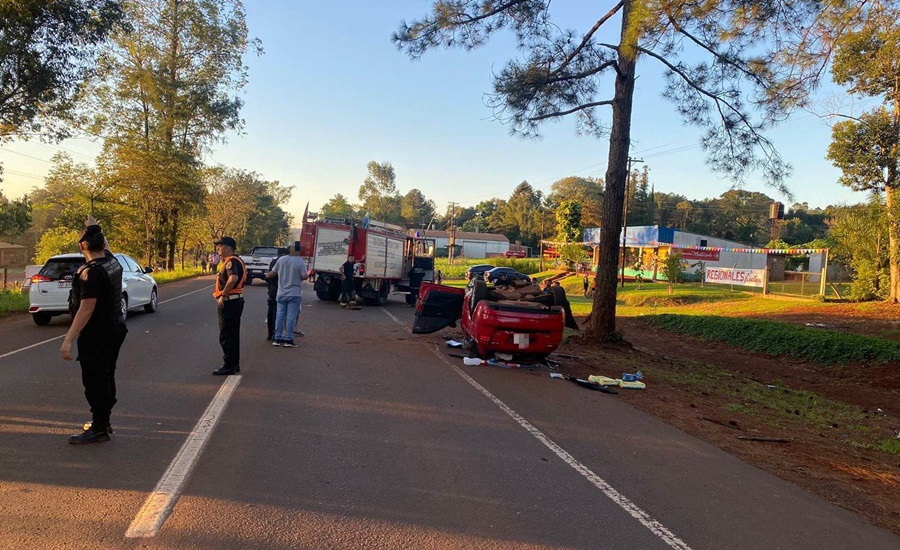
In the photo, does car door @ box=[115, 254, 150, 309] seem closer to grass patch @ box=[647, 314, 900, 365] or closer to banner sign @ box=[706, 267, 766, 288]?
grass patch @ box=[647, 314, 900, 365]

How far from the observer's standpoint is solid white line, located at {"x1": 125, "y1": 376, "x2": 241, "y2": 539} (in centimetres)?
374

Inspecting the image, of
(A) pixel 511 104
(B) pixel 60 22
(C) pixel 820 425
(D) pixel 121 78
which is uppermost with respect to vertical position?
(D) pixel 121 78

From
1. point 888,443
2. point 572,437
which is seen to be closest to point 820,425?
point 888,443

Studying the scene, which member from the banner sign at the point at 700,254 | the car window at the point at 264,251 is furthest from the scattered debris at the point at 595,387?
the banner sign at the point at 700,254

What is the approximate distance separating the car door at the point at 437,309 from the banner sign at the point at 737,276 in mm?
18758

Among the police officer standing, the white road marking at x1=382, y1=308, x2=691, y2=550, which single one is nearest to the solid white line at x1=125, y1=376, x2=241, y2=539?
the police officer standing

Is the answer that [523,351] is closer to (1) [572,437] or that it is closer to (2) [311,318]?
(1) [572,437]

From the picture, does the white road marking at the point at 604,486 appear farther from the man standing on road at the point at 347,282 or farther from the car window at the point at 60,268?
the man standing on road at the point at 347,282

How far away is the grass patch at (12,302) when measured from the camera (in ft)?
50.6

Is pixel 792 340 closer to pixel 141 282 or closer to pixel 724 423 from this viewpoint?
pixel 724 423

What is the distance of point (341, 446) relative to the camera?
17.9 feet

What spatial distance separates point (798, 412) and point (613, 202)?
6.05 m

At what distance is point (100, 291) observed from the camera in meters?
5.28

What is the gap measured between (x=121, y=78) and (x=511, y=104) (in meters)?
29.1
